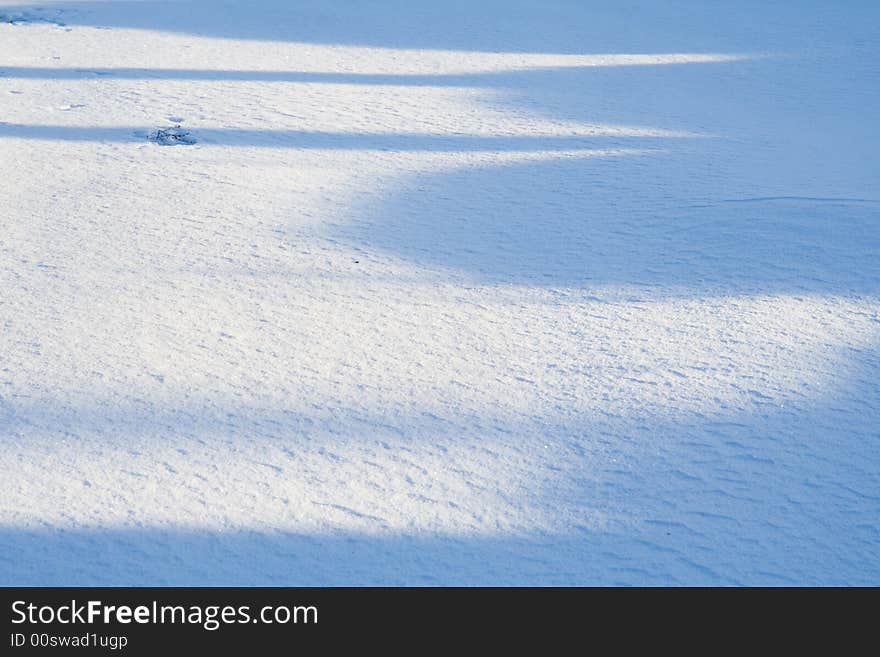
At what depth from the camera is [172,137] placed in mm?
4570

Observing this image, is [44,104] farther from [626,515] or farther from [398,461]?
[626,515]

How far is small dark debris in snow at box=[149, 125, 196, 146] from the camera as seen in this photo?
178 inches

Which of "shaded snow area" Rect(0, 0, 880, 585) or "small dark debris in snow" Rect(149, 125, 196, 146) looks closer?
"shaded snow area" Rect(0, 0, 880, 585)

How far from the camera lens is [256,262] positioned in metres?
3.19

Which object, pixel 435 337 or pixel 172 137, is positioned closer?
pixel 435 337

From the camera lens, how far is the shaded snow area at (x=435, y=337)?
6.28 ft

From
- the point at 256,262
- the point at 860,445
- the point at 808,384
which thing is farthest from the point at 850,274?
the point at 256,262

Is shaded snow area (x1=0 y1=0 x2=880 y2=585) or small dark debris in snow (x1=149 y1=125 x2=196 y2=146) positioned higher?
small dark debris in snow (x1=149 y1=125 x2=196 y2=146)

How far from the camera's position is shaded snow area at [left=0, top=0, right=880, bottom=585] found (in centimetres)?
191

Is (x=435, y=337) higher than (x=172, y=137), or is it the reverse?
(x=172, y=137)

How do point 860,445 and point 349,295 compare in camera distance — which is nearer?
point 860,445

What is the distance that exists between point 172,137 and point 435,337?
2.53 meters

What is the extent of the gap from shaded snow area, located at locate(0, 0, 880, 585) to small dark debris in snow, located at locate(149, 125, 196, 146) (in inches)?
0.9

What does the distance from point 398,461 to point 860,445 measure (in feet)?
3.82
